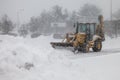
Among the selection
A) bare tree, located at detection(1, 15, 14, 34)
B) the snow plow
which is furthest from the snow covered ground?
bare tree, located at detection(1, 15, 14, 34)

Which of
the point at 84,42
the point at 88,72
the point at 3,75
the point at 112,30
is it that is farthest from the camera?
the point at 112,30

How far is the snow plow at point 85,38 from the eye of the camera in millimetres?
25922

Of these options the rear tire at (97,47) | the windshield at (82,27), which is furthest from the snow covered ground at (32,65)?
the rear tire at (97,47)

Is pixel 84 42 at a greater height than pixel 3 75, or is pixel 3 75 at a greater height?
pixel 3 75

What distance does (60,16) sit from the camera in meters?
93.1

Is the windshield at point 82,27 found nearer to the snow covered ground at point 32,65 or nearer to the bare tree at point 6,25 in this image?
the snow covered ground at point 32,65

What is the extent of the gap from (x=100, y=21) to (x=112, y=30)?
3849 cm

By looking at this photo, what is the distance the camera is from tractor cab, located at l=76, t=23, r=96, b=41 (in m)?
27.0

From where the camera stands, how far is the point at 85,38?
26.7 m

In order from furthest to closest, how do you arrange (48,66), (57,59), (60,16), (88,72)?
(60,16) → (88,72) → (57,59) → (48,66)

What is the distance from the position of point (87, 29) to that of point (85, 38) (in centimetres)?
85

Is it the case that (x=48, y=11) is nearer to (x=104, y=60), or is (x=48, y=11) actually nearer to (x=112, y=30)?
(x=112, y=30)

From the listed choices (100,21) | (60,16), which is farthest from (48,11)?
(100,21)

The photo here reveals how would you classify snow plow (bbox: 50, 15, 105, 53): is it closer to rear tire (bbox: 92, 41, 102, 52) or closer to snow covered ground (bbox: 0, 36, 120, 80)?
rear tire (bbox: 92, 41, 102, 52)
